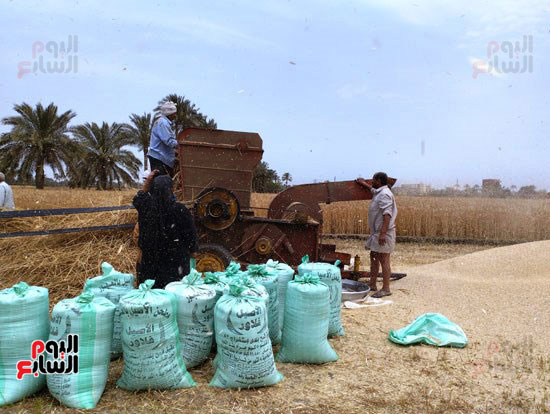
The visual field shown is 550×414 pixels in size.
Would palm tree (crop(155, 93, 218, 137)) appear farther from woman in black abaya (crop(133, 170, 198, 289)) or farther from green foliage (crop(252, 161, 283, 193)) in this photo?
woman in black abaya (crop(133, 170, 198, 289))

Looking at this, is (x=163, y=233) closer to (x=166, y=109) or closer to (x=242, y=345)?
(x=242, y=345)

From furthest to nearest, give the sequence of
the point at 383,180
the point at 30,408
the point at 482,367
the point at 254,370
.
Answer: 1. the point at 383,180
2. the point at 482,367
3. the point at 254,370
4. the point at 30,408

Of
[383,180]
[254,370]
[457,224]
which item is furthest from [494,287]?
[457,224]

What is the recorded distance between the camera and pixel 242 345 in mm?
3309

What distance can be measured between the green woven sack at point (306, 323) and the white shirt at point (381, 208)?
291 cm

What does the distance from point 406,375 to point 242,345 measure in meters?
1.44

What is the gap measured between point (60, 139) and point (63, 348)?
92.8 ft

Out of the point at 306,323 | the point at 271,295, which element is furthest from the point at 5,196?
the point at 306,323

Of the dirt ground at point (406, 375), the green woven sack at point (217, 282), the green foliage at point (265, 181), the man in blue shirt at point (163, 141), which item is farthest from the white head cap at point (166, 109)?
the green foliage at point (265, 181)

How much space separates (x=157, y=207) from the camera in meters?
4.13

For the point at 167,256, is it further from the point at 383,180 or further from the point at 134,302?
the point at 383,180

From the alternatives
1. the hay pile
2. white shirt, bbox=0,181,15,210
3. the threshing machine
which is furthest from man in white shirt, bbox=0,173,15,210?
the threshing machine

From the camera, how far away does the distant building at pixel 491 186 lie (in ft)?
70.4

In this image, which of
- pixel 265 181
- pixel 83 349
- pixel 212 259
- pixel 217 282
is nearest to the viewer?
pixel 83 349
